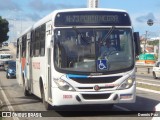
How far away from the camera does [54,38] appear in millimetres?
13289

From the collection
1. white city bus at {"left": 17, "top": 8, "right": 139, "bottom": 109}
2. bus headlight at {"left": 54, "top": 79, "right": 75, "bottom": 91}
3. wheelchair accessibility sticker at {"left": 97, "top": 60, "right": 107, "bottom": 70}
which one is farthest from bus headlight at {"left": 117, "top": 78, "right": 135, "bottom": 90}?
bus headlight at {"left": 54, "top": 79, "right": 75, "bottom": 91}

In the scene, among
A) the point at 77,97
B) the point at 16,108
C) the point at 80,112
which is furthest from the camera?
the point at 16,108

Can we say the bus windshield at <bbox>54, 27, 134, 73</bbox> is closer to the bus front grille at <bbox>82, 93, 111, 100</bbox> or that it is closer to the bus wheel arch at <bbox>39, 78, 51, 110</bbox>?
the bus front grille at <bbox>82, 93, 111, 100</bbox>

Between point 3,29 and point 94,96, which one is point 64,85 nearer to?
point 94,96

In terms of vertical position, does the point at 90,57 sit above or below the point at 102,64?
above

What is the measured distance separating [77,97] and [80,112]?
1969mm

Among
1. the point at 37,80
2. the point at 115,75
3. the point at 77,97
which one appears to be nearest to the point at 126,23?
the point at 115,75

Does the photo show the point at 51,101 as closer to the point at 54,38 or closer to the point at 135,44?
the point at 54,38

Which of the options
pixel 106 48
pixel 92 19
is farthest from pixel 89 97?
pixel 92 19

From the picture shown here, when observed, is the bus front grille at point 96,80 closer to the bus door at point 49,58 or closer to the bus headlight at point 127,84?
the bus headlight at point 127,84

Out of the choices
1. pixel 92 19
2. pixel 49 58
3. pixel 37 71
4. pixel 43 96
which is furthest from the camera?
pixel 37 71

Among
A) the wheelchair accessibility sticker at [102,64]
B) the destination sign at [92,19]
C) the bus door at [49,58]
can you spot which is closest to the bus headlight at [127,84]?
the wheelchair accessibility sticker at [102,64]

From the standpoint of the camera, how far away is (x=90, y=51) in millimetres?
13203

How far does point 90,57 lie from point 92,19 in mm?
1178
